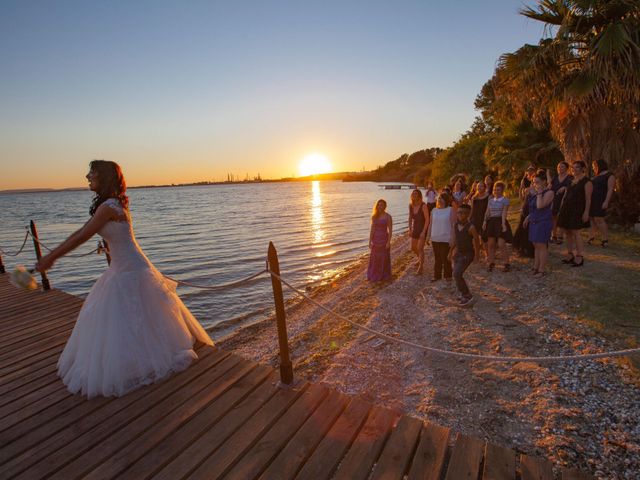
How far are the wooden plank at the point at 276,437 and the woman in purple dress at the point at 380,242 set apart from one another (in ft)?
18.9

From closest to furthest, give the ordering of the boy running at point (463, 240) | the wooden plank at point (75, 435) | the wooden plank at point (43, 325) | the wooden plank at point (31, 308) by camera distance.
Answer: the wooden plank at point (75, 435)
the wooden plank at point (43, 325)
the wooden plank at point (31, 308)
the boy running at point (463, 240)

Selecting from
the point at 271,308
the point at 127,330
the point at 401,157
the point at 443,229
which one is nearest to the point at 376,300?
the point at 443,229

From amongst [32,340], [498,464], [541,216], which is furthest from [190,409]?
[541,216]

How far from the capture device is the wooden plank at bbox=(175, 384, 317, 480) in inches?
105

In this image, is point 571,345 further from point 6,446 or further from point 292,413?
point 6,446

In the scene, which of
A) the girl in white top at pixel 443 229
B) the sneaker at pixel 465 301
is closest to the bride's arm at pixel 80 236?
the sneaker at pixel 465 301

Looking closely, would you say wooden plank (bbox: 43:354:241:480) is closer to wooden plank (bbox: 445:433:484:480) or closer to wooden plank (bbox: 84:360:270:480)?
wooden plank (bbox: 84:360:270:480)

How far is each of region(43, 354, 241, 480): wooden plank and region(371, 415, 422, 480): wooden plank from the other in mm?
2160

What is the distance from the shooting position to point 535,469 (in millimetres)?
2602

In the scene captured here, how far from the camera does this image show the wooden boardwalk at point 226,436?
2676 millimetres

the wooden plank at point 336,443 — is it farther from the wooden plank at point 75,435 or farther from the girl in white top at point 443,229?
the girl in white top at point 443,229

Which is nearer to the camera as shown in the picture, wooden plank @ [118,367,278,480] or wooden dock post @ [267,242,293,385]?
wooden plank @ [118,367,278,480]

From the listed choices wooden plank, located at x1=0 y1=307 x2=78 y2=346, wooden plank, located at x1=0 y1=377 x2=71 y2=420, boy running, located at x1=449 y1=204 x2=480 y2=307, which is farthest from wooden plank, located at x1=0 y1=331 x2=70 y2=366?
boy running, located at x1=449 y1=204 x2=480 y2=307

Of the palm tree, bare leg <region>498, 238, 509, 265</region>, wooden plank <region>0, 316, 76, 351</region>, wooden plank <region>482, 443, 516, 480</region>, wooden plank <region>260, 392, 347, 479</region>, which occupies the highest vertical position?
the palm tree
